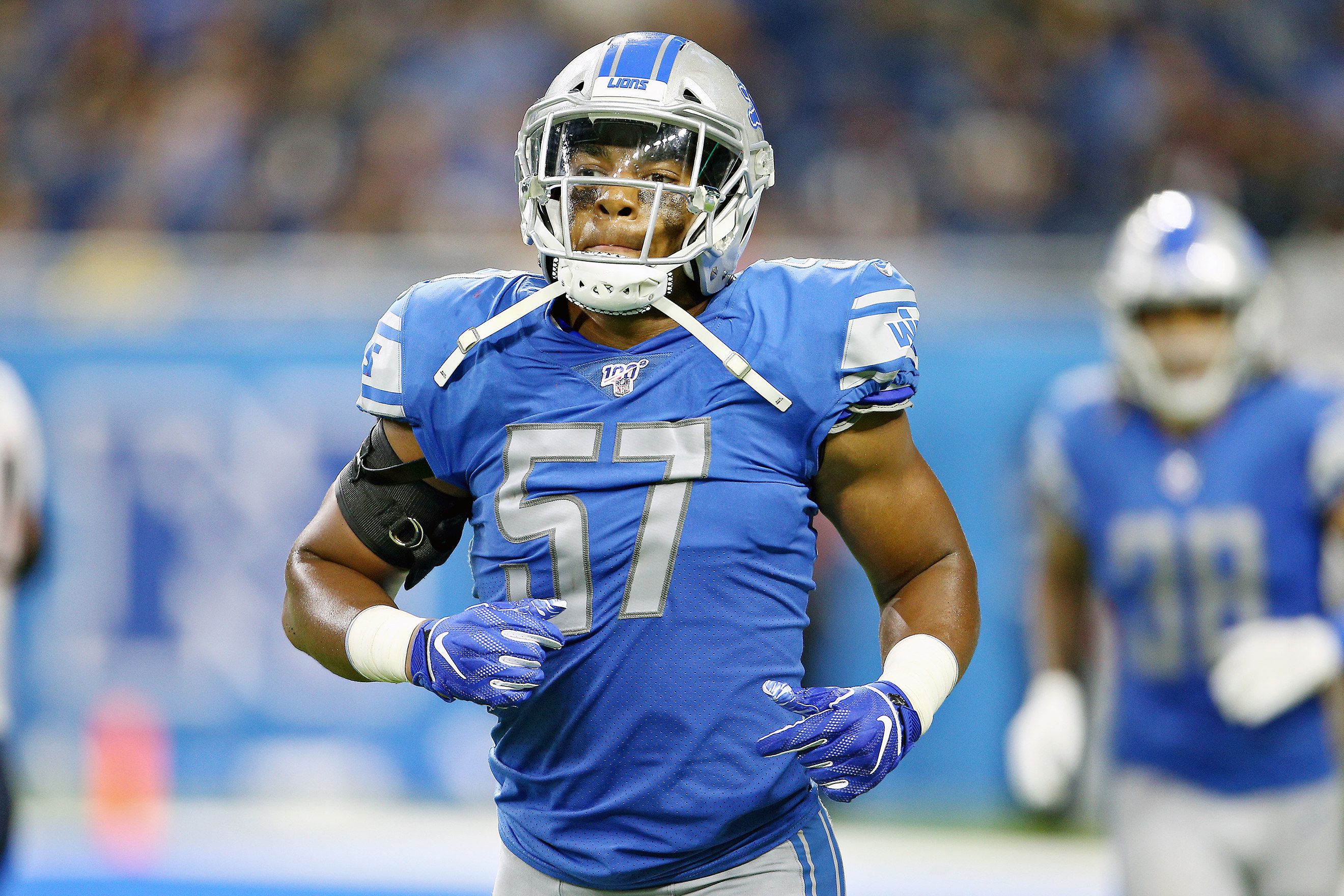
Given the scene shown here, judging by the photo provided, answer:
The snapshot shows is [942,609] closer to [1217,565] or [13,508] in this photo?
[1217,565]

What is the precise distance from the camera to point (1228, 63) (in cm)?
644

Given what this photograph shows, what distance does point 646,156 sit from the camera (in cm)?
206

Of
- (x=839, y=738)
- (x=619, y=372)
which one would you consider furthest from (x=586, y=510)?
(x=839, y=738)

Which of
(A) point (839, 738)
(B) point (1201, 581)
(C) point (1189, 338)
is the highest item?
(C) point (1189, 338)

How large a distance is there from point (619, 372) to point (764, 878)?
64 cm

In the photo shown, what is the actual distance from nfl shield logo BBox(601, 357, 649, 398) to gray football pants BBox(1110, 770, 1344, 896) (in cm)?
193

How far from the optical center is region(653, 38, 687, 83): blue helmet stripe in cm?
209

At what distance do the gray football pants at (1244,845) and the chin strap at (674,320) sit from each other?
6.11ft

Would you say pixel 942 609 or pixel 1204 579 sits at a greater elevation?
pixel 1204 579

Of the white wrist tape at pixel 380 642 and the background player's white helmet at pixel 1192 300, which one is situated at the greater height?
the background player's white helmet at pixel 1192 300

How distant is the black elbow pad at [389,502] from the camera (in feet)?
7.04

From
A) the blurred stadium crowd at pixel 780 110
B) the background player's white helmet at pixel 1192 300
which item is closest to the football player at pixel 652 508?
the background player's white helmet at pixel 1192 300

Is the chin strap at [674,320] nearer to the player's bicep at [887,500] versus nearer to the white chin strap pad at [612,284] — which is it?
the white chin strap pad at [612,284]

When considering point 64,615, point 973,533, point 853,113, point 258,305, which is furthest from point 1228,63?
point 64,615
